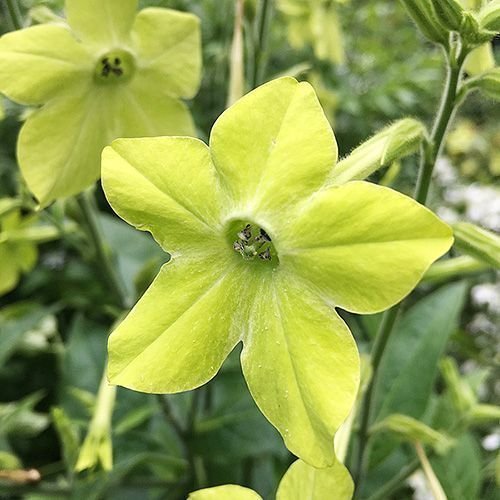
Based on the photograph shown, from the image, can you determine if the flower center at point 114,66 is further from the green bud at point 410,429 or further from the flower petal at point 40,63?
the green bud at point 410,429

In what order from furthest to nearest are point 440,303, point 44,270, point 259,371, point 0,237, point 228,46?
point 44,270 < point 228,46 < point 440,303 < point 0,237 < point 259,371

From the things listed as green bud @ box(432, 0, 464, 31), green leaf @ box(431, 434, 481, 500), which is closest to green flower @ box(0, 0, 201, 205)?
green bud @ box(432, 0, 464, 31)

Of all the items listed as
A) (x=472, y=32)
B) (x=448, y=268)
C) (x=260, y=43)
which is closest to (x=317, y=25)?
(x=260, y=43)

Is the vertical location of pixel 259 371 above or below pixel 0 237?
above

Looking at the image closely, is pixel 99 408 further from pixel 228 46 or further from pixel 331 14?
pixel 331 14

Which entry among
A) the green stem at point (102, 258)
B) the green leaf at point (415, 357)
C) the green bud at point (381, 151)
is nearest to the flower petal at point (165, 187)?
the green bud at point (381, 151)

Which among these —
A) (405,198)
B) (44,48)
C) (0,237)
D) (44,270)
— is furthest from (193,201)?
(44,270)

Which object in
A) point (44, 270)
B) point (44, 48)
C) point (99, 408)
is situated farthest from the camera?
point (44, 270)
